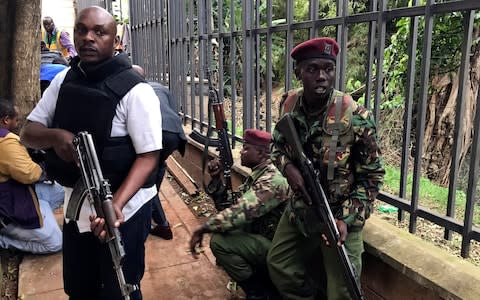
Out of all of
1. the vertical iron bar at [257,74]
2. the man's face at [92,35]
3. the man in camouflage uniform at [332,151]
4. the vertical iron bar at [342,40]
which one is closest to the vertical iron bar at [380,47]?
the vertical iron bar at [342,40]

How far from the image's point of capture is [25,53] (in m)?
4.89

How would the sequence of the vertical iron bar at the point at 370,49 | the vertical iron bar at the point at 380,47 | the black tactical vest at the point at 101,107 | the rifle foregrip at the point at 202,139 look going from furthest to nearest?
the rifle foregrip at the point at 202,139 → the vertical iron bar at the point at 370,49 → the vertical iron bar at the point at 380,47 → the black tactical vest at the point at 101,107

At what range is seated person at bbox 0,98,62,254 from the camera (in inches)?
142

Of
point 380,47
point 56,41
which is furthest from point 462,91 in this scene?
point 56,41

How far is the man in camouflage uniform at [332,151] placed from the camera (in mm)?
2266

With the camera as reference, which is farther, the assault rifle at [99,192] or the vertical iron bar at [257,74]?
the vertical iron bar at [257,74]

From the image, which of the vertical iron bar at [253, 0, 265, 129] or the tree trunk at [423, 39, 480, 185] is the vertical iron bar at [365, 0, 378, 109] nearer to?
the vertical iron bar at [253, 0, 265, 129]

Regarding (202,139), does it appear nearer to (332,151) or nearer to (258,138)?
(258,138)

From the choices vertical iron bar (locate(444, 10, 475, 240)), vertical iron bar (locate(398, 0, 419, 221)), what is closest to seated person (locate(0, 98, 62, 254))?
vertical iron bar (locate(398, 0, 419, 221))

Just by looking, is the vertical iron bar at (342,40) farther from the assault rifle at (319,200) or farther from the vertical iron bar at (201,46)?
the vertical iron bar at (201,46)

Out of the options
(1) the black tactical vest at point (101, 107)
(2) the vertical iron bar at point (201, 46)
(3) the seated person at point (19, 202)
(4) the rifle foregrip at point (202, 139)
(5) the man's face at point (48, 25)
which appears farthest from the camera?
(5) the man's face at point (48, 25)

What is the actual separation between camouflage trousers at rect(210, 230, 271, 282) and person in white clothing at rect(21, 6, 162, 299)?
0.93 m

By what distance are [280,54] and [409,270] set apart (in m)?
7.05

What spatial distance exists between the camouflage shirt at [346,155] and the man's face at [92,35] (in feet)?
3.39
